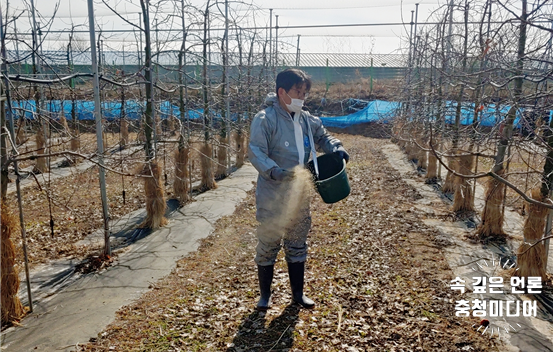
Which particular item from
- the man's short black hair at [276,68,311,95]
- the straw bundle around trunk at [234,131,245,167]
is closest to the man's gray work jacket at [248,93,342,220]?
the man's short black hair at [276,68,311,95]

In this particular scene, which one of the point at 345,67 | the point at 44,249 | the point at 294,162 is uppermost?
the point at 345,67

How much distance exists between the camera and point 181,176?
7.90 meters

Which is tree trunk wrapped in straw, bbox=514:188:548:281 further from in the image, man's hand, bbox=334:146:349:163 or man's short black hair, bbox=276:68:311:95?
man's short black hair, bbox=276:68:311:95

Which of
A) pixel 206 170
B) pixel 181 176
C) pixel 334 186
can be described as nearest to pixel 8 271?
pixel 334 186

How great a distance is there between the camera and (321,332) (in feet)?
11.6

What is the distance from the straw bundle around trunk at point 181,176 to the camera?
307 inches

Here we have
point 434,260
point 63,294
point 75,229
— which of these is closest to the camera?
point 63,294

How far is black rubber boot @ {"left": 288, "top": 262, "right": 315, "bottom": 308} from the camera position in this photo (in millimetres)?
3781

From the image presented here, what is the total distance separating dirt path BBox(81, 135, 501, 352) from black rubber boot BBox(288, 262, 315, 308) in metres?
0.08

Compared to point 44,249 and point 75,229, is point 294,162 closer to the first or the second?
point 44,249

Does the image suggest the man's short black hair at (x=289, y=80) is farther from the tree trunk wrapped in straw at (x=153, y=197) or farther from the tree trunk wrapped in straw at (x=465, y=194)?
the tree trunk wrapped in straw at (x=465, y=194)

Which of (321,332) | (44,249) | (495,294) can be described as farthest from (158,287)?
(495,294)

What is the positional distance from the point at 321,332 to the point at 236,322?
67 centimetres

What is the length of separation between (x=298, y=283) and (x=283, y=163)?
3.33ft
